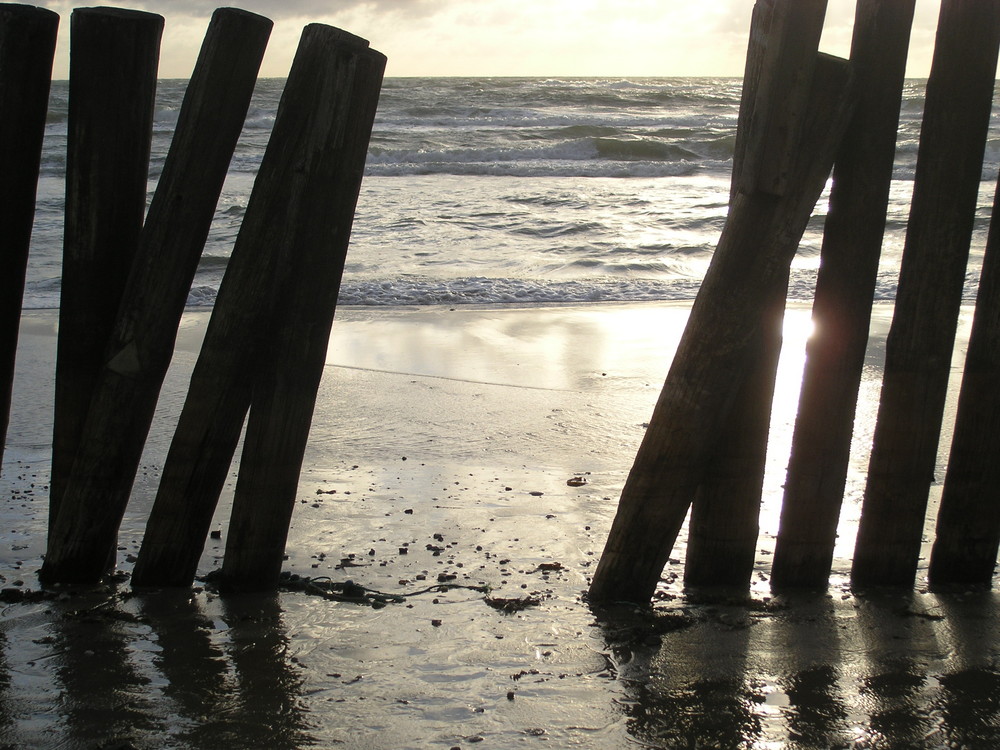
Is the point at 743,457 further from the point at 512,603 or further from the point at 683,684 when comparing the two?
the point at 512,603

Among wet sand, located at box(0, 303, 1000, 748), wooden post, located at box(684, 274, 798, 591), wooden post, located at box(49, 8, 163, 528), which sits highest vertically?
wooden post, located at box(49, 8, 163, 528)

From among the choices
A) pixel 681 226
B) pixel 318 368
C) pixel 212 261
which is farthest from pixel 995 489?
pixel 681 226

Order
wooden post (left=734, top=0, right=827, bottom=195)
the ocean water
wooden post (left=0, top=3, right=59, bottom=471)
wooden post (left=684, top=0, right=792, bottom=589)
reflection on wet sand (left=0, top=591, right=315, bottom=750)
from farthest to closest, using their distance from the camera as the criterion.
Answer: the ocean water < wooden post (left=0, top=3, right=59, bottom=471) < wooden post (left=684, top=0, right=792, bottom=589) < wooden post (left=734, top=0, right=827, bottom=195) < reflection on wet sand (left=0, top=591, right=315, bottom=750)

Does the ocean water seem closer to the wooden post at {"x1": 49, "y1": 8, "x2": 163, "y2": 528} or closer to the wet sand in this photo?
the wet sand

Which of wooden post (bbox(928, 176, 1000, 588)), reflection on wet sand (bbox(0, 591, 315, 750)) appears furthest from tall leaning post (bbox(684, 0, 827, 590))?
reflection on wet sand (bbox(0, 591, 315, 750))

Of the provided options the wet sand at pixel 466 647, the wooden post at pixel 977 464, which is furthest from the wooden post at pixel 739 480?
the wooden post at pixel 977 464

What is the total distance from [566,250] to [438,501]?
991 centimetres

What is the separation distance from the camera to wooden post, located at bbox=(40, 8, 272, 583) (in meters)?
2.75

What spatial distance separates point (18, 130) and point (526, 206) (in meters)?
15.5

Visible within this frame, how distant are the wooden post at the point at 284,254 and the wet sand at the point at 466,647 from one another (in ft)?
1.71

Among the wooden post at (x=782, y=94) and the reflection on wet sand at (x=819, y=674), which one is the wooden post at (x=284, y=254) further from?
the reflection on wet sand at (x=819, y=674)

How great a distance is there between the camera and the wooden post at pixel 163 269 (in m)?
2.75

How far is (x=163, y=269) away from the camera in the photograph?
111 inches

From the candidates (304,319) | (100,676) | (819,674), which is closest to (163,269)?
(304,319)
